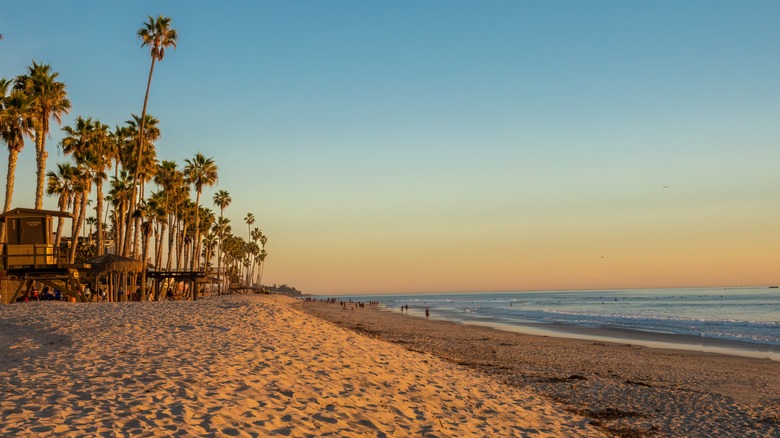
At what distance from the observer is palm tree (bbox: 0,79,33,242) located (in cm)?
3122

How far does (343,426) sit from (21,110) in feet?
110

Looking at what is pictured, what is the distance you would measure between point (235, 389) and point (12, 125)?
105ft

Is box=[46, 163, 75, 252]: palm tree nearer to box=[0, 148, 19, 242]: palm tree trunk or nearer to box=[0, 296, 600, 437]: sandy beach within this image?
box=[0, 148, 19, 242]: palm tree trunk

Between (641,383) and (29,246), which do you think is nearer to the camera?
(641,383)

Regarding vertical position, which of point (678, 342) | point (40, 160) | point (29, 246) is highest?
point (40, 160)

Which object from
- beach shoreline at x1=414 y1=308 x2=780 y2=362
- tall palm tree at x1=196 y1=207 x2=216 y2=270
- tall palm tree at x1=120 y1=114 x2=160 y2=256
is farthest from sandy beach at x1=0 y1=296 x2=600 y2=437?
tall palm tree at x1=196 y1=207 x2=216 y2=270

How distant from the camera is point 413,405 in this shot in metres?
10.2

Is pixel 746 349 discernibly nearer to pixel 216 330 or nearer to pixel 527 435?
pixel 527 435

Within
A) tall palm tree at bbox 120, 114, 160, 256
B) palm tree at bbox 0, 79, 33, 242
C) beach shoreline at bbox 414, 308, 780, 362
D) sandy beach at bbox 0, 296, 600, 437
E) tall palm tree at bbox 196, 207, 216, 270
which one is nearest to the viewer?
sandy beach at bbox 0, 296, 600, 437

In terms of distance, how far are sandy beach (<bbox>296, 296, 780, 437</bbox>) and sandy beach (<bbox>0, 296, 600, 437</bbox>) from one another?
1278 mm

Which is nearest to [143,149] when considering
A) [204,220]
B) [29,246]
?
[29,246]

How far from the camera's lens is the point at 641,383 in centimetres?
1678

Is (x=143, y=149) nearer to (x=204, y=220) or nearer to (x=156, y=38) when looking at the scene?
(x=156, y=38)

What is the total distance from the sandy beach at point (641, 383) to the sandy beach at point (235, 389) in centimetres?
128
